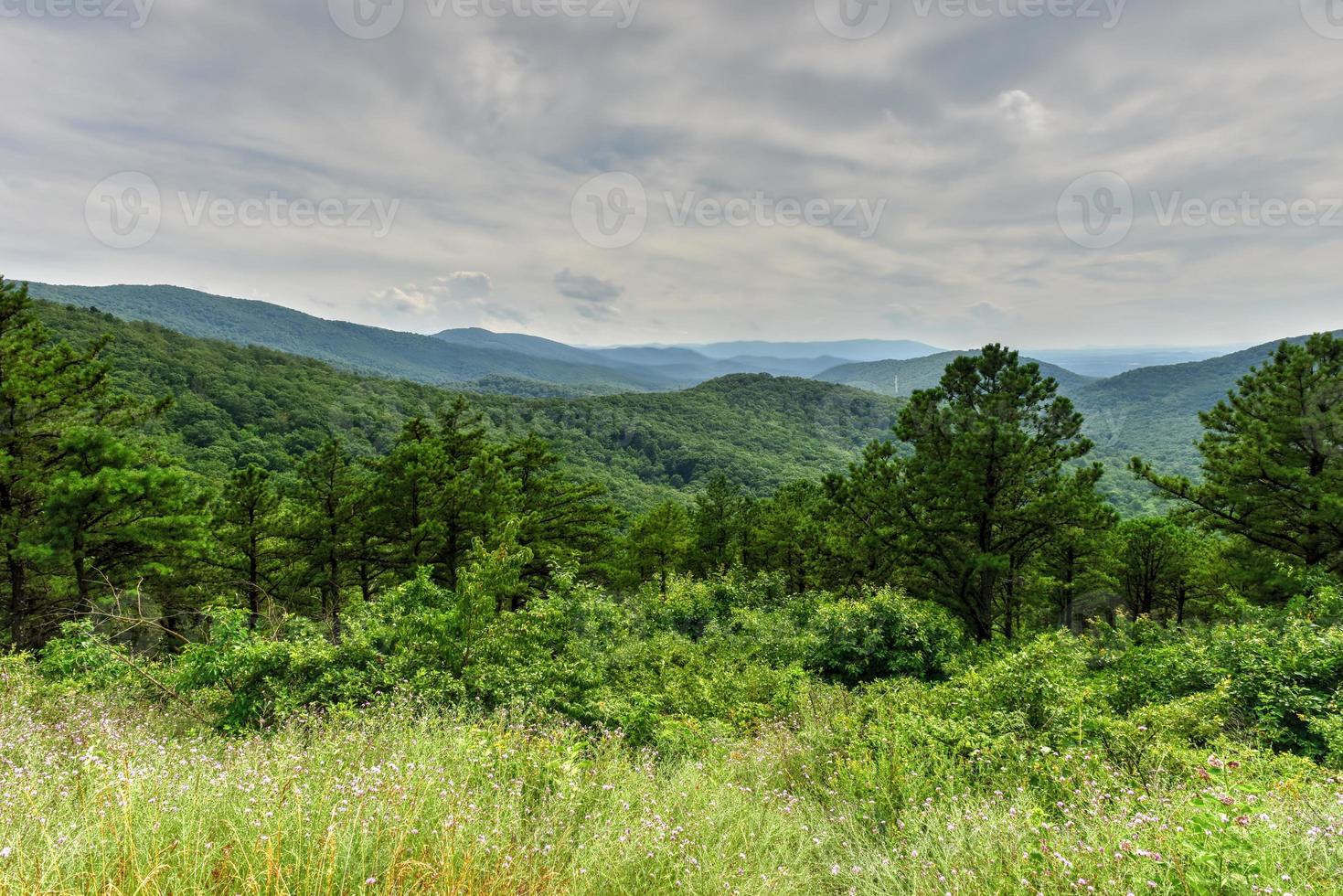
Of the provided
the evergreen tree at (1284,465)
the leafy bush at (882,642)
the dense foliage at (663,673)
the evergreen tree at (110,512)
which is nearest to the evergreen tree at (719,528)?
the dense foliage at (663,673)

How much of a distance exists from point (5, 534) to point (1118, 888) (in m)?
19.0

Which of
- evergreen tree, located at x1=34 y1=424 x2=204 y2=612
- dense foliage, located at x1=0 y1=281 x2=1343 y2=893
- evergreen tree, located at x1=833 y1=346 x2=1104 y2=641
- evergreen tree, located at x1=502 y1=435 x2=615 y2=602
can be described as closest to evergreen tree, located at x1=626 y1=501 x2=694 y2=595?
dense foliage, located at x1=0 y1=281 x2=1343 y2=893

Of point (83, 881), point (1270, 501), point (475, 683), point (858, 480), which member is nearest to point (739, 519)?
point (858, 480)

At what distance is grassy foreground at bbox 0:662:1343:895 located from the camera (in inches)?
99.1

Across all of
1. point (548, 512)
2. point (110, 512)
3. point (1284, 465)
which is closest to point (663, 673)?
point (548, 512)

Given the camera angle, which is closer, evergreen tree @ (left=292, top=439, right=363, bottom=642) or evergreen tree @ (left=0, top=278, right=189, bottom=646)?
evergreen tree @ (left=0, top=278, right=189, bottom=646)

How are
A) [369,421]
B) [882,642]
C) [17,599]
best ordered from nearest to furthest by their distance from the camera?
[17,599], [882,642], [369,421]

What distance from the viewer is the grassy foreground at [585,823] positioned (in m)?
2.52

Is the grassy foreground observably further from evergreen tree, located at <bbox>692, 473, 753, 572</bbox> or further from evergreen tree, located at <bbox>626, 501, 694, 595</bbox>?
evergreen tree, located at <bbox>692, 473, 753, 572</bbox>

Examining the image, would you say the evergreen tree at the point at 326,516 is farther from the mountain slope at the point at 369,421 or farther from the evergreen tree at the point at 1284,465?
the mountain slope at the point at 369,421

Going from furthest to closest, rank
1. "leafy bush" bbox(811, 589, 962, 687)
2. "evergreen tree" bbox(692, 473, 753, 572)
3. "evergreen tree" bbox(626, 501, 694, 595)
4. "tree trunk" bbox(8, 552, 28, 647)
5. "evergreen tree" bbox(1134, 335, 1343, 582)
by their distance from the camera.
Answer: "evergreen tree" bbox(692, 473, 753, 572) → "evergreen tree" bbox(626, 501, 694, 595) → "evergreen tree" bbox(1134, 335, 1343, 582) → "leafy bush" bbox(811, 589, 962, 687) → "tree trunk" bbox(8, 552, 28, 647)

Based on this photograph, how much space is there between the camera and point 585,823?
360 cm

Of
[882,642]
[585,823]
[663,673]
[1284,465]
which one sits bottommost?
[663,673]

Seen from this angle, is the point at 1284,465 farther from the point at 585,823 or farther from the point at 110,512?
the point at 110,512
